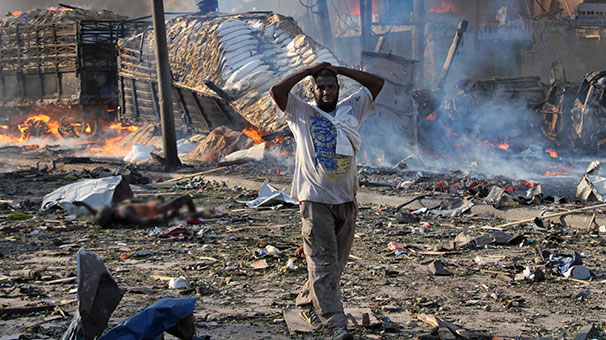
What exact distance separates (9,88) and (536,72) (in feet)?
69.3

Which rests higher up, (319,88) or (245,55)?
(245,55)

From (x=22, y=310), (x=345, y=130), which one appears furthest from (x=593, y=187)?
(x=22, y=310)

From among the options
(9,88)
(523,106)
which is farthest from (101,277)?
(9,88)

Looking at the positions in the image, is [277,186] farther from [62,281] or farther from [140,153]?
[140,153]

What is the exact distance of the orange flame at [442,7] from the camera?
33.7 meters

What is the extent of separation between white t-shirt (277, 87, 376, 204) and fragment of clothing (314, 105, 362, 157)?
1.1 inches

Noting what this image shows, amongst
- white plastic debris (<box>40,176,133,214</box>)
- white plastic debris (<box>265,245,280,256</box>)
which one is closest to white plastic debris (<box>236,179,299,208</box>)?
white plastic debris (<box>40,176,133,214</box>)

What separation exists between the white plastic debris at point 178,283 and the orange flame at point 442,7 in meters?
31.4

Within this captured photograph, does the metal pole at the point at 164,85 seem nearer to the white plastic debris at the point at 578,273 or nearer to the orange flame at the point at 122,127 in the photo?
the orange flame at the point at 122,127

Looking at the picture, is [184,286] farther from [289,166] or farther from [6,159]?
[6,159]

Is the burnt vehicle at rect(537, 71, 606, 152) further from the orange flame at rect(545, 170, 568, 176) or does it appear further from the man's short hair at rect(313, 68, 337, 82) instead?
the man's short hair at rect(313, 68, 337, 82)

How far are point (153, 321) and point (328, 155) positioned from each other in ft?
4.50

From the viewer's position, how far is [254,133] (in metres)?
14.7

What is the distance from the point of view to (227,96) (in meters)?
14.7
